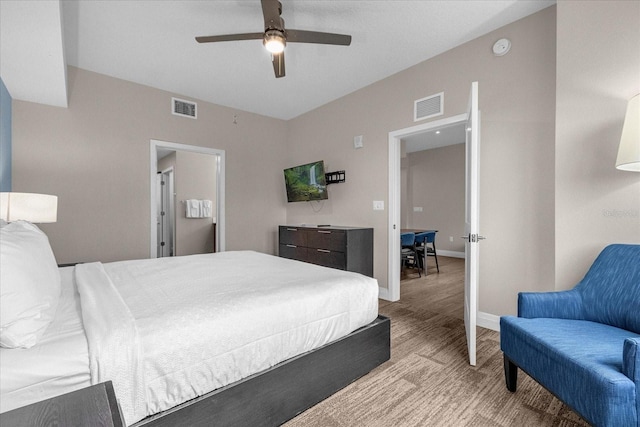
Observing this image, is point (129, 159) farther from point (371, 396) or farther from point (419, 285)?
point (419, 285)

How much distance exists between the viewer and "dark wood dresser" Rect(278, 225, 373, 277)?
3.43 m

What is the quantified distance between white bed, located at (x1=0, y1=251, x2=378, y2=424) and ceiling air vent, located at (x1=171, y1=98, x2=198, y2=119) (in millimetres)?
2652

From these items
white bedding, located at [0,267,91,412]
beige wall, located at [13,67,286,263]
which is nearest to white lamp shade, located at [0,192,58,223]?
beige wall, located at [13,67,286,263]

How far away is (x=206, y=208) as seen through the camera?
18.5ft

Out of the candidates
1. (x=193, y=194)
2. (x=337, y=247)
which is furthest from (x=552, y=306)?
(x=193, y=194)

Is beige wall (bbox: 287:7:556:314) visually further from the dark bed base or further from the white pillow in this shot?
the white pillow

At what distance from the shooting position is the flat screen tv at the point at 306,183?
4238mm

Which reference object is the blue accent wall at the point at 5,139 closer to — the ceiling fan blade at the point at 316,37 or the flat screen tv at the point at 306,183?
the ceiling fan blade at the point at 316,37

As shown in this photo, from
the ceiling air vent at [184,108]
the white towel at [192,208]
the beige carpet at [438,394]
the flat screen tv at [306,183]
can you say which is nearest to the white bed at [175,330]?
the beige carpet at [438,394]

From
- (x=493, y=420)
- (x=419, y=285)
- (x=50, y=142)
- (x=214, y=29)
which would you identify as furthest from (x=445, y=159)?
(x=50, y=142)

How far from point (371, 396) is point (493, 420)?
63 centimetres

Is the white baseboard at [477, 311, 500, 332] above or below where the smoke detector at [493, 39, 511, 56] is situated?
below

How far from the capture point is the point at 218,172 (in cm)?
440

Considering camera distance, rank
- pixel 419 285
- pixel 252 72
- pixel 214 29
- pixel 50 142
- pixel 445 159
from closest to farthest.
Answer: pixel 214 29
pixel 50 142
pixel 252 72
pixel 419 285
pixel 445 159
